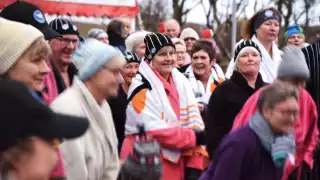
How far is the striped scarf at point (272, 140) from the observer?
4129 millimetres

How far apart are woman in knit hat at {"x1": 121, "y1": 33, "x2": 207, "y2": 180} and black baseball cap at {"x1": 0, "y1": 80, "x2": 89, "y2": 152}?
3270 millimetres

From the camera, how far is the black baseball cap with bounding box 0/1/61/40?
14.8 ft

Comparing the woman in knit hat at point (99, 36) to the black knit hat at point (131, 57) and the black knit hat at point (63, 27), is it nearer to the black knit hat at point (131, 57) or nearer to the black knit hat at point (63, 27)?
the black knit hat at point (131, 57)

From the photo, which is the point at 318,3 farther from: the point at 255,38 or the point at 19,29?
the point at 19,29

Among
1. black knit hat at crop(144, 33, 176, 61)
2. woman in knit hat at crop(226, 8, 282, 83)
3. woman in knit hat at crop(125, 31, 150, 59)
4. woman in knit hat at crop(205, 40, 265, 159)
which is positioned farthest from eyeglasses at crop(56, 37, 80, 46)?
woman in knit hat at crop(125, 31, 150, 59)

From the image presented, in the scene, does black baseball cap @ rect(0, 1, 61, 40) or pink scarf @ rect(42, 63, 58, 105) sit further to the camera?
black baseball cap @ rect(0, 1, 61, 40)

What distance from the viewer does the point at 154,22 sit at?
41156 millimetres

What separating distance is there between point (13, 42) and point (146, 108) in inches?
95.1

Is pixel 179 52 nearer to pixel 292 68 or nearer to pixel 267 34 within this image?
pixel 267 34

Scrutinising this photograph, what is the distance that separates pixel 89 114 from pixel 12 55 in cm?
61

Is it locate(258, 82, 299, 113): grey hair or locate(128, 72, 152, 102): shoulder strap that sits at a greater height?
locate(258, 82, 299, 113): grey hair

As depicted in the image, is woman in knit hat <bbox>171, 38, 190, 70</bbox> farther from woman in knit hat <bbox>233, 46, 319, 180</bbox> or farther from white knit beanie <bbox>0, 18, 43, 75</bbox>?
white knit beanie <bbox>0, 18, 43, 75</bbox>

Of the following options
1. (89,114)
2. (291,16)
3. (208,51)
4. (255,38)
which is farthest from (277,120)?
(291,16)

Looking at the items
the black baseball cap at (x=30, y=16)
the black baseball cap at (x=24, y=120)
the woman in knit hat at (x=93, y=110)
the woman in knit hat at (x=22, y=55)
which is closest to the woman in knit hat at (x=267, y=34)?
the black baseball cap at (x=30, y=16)
